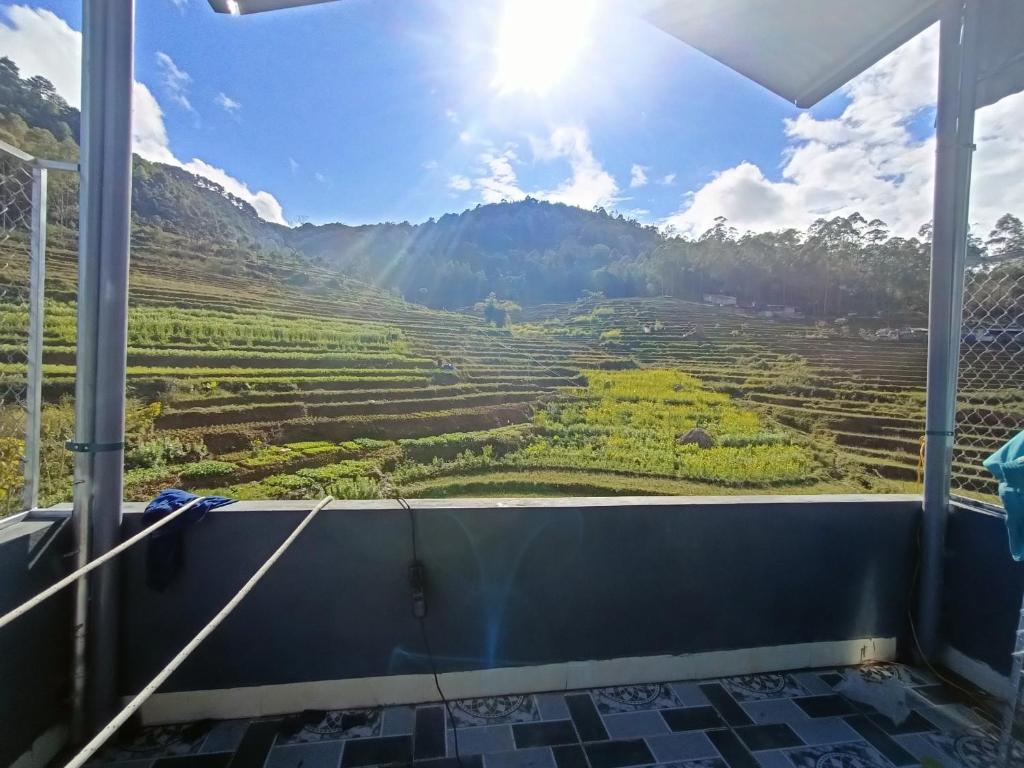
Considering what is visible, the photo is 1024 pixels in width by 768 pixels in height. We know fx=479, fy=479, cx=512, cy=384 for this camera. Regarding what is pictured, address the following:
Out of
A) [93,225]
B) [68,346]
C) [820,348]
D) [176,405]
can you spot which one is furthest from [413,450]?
[820,348]

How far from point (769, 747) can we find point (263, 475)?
10.6ft

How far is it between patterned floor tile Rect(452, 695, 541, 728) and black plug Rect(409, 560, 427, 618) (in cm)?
38

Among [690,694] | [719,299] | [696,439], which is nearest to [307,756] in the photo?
[690,694]

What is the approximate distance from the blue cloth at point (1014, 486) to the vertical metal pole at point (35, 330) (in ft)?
9.72

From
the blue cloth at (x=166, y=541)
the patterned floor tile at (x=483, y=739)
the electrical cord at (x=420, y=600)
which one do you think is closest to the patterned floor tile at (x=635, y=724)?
the patterned floor tile at (x=483, y=739)

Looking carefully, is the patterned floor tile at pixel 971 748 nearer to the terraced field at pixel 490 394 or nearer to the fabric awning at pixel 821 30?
the terraced field at pixel 490 394

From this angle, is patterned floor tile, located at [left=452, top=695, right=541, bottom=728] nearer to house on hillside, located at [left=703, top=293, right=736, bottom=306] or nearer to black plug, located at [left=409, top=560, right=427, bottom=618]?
black plug, located at [left=409, top=560, right=427, bottom=618]

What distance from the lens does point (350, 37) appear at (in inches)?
101

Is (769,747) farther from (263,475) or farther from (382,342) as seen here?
(382,342)

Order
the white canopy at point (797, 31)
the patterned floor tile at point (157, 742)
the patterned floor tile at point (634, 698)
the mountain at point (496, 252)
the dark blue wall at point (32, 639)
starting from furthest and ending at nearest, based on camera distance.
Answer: the mountain at point (496, 252)
the white canopy at point (797, 31)
the patterned floor tile at point (634, 698)
the patterned floor tile at point (157, 742)
the dark blue wall at point (32, 639)

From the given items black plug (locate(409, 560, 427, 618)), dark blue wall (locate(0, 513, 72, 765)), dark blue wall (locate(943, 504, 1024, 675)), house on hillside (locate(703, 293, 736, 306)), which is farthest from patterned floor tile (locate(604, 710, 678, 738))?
house on hillside (locate(703, 293, 736, 306))

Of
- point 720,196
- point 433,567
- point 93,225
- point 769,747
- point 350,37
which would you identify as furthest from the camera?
point 720,196

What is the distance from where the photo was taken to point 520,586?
1.80 m

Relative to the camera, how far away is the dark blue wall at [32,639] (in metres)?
1.28
